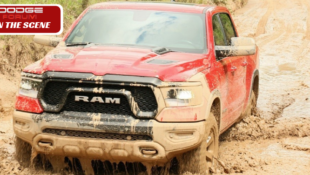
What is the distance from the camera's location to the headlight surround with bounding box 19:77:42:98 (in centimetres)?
574

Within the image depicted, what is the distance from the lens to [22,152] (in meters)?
6.13

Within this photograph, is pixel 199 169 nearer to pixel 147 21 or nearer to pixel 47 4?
pixel 147 21

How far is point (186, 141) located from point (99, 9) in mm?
2538

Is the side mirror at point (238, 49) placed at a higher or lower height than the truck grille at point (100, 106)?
higher

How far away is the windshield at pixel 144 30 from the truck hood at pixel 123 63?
34 centimetres

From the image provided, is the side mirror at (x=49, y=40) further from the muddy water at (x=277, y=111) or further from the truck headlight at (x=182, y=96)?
the muddy water at (x=277, y=111)

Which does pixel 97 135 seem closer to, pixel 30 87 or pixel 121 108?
pixel 121 108

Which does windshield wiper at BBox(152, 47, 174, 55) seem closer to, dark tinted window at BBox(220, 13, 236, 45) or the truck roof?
the truck roof

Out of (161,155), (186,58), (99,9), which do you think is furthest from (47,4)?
(161,155)

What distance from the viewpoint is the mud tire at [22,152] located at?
6.10 m

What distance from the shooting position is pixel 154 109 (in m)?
5.50

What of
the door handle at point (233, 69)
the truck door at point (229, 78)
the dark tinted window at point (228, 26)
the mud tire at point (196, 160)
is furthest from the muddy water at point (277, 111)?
the dark tinted window at point (228, 26)

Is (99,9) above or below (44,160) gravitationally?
above

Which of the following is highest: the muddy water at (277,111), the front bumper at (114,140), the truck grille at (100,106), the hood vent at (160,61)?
the hood vent at (160,61)
